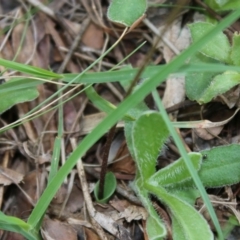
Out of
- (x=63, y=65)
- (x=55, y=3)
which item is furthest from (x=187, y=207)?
(x=55, y=3)

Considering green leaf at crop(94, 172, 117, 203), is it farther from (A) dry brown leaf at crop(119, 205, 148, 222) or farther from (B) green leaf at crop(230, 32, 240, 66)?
(B) green leaf at crop(230, 32, 240, 66)

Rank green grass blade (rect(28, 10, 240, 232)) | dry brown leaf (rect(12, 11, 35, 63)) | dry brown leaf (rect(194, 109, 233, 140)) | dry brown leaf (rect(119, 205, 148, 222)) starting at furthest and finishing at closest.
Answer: dry brown leaf (rect(12, 11, 35, 63)) < dry brown leaf (rect(194, 109, 233, 140)) < dry brown leaf (rect(119, 205, 148, 222)) < green grass blade (rect(28, 10, 240, 232))

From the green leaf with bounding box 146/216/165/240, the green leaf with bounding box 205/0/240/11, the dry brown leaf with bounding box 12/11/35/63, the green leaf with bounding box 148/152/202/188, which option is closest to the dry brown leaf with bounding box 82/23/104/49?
the dry brown leaf with bounding box 12/11/35/63

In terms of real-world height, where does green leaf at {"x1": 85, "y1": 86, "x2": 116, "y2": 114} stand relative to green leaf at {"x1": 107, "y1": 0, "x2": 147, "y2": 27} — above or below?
below

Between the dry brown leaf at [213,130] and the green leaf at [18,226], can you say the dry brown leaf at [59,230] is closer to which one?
the green leaf at [18,226]

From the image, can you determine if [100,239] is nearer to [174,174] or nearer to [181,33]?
[174,174]

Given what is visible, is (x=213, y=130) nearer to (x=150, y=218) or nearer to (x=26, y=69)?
(x=150, y=218)
